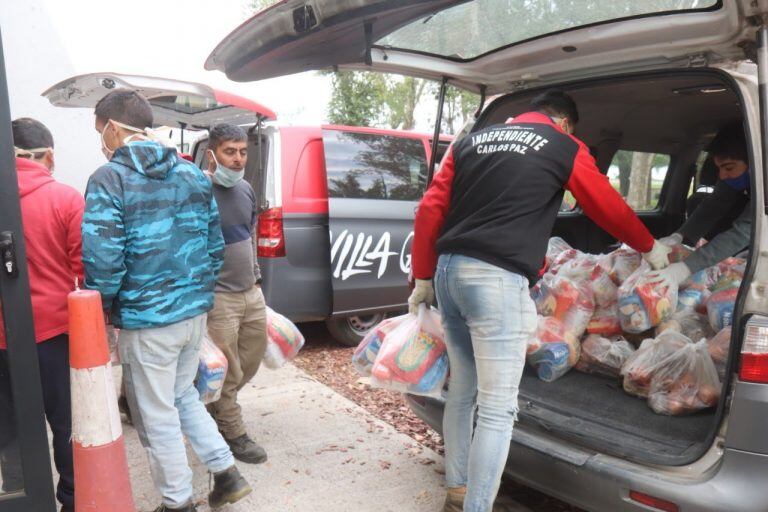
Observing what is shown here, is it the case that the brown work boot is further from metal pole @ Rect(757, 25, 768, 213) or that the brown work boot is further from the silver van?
metal pole @ Rect(757, 25, 768, 213)

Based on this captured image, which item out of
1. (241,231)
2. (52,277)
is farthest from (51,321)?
(241,231)

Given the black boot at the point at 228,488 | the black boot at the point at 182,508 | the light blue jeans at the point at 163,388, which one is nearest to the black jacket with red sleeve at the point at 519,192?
the light blue jeans at the point at 163,388

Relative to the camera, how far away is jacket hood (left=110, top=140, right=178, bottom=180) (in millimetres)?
2320

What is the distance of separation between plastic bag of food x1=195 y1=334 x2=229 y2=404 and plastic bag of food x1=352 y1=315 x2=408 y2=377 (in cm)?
67

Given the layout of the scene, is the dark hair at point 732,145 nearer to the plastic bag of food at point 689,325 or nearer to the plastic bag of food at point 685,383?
the plastic bag of food at point 689,325

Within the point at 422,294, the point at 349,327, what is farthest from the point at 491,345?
the point at 349,327

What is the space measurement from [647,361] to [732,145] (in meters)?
1.48

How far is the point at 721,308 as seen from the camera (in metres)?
3.03

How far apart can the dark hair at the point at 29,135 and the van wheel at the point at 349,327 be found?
3.00 m

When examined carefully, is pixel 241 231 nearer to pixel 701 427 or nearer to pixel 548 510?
pixel 548 510

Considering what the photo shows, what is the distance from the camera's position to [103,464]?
7.33 ft

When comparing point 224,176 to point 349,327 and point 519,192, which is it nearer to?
point 519,192

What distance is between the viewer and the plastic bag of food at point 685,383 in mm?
2727

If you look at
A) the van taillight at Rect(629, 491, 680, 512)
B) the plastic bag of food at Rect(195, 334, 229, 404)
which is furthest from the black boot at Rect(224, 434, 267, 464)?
the van taillight at Rect(629, 491, 680, 512)
